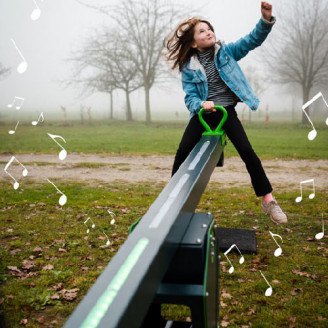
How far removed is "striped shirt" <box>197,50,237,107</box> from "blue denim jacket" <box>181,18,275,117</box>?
9 centimetres

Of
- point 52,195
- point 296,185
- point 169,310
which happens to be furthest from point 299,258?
point 52,195

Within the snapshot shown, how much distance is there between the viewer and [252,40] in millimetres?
3449

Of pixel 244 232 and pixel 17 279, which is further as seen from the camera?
pixel 244 232

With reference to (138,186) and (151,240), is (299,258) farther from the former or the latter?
(138,186)

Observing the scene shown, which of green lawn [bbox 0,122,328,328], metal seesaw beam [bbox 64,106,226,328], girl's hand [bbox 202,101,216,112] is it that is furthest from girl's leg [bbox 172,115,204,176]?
metal seesaw beam [bbox 64,106,226,328]

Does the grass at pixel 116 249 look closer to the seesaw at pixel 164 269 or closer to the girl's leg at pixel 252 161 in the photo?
the girl's leg at pixel 252 161

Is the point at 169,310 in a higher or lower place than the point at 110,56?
lower

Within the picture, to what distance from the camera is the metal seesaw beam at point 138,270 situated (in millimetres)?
1112

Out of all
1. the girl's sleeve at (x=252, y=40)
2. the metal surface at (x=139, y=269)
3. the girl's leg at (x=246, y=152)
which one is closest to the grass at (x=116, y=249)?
the girl's leg at (x=246, y=152)

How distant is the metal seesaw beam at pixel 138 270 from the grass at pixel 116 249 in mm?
1134

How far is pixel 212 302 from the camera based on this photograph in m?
1.77

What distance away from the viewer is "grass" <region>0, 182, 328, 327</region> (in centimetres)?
260

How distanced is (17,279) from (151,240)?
2.13 m

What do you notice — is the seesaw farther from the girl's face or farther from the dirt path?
the dirt path
